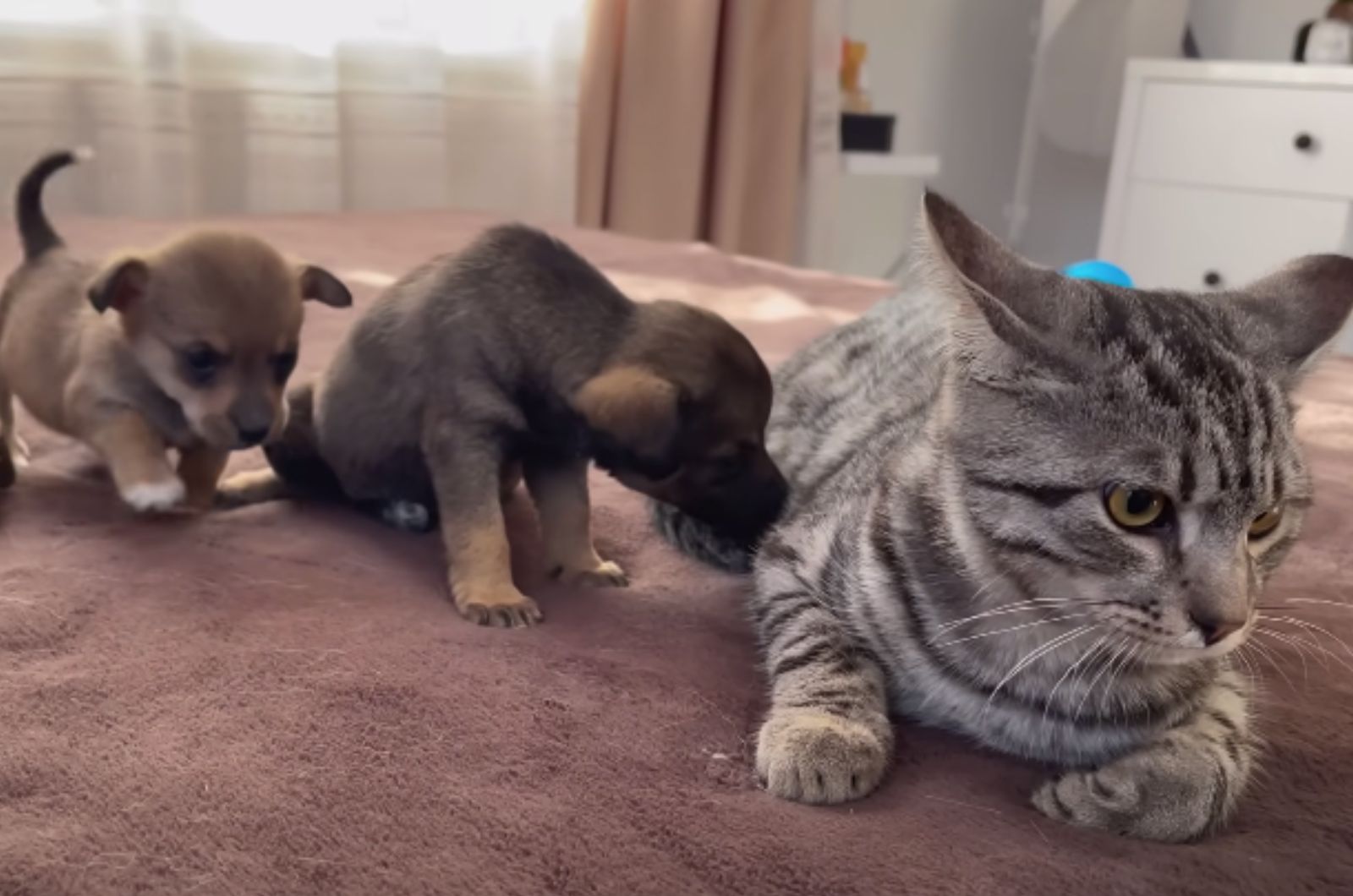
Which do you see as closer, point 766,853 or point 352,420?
point 766,853

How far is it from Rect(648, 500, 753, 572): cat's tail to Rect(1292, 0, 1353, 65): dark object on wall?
2.68 metres

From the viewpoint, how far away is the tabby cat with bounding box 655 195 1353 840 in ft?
2.58

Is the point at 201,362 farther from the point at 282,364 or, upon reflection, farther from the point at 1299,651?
the point at 1299,651

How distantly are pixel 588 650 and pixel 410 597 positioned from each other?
173 mm

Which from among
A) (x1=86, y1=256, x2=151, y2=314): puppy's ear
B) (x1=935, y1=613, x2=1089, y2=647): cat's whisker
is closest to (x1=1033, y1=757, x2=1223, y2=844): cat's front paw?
(x1=935, y1=613, x2=1089, y2=647): cat's whisker

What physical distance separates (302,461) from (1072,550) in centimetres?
77

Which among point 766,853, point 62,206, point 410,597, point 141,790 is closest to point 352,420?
point 410,597

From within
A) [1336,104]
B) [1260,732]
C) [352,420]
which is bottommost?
[1260,732]

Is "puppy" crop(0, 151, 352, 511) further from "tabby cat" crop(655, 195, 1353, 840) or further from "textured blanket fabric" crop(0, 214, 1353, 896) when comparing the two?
"tabby cat" crop(655, 195, 1353, 840)

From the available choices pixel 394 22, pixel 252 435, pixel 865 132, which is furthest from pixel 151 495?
pixel 865 132

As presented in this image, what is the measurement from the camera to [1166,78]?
323 cm

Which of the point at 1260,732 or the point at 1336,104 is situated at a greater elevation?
the point at 1336,104

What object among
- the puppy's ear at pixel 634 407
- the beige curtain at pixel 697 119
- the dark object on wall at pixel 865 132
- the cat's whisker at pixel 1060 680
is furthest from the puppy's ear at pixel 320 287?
the dark object on wall at pixel 865 132

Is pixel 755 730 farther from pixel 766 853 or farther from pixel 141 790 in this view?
pixel 141 790
